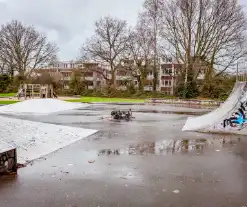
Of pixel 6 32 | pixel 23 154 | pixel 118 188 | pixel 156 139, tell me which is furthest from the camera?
pixel 6 32

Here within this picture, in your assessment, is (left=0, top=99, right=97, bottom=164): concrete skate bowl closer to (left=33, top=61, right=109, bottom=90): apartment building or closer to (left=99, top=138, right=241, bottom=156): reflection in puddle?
(left=99, top=138, right=241, bottom=156): reflection in puddle

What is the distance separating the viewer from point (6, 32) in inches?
1832

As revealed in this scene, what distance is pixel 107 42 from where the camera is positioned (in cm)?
4441

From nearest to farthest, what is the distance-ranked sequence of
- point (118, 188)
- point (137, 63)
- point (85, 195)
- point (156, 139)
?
point (85, 195)
point (118, 188)
point (156, 139)
point (137, 63)

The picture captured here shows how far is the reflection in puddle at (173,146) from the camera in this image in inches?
323

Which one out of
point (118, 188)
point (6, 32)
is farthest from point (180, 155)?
point (6, 32)

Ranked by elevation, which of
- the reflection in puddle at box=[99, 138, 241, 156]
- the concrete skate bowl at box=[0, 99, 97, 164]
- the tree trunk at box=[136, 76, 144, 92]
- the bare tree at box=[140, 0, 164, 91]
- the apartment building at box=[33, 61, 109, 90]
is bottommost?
the reflection in puddle at box=[99, 138, 241, 156]

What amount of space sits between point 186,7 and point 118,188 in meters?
31.6

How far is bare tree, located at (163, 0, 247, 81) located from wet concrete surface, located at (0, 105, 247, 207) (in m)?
26.4

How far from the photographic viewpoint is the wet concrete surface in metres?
4.73

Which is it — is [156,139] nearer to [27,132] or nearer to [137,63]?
[27,132]

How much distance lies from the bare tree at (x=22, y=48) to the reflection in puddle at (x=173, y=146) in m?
42.0

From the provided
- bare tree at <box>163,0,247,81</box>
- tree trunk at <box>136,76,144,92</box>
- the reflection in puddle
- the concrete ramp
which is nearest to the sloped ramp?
the reflection in puddle

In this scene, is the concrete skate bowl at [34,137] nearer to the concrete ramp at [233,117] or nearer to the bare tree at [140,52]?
the concrete ramp at [233,117]
